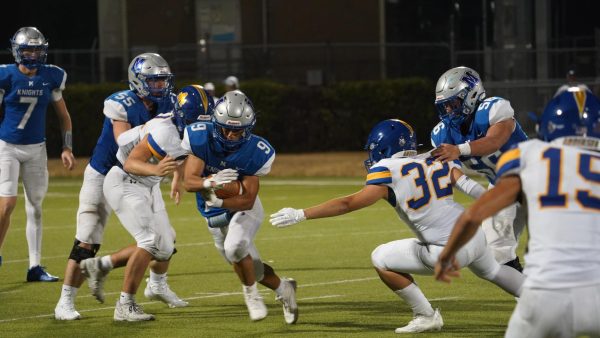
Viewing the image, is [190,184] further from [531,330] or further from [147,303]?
[531,330]

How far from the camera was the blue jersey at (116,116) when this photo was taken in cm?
823

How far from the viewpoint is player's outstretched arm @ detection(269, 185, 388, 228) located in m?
6.80

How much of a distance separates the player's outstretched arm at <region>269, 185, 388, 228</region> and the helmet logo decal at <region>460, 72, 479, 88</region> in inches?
55.3

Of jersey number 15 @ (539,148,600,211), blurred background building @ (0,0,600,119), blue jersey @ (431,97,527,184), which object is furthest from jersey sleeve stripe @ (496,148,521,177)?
blurred background building @ (0,0,600,119)

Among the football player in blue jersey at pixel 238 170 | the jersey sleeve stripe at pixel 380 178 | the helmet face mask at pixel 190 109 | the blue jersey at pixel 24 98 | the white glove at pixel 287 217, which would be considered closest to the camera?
the white glove at pixel 287 217

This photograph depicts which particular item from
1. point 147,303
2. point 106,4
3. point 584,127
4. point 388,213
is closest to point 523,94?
point 388,213

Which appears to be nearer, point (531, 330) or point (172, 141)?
point (531, 330)

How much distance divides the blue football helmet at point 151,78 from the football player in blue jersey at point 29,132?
6.84ft

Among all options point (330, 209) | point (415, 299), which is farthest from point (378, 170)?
point (415, 299)

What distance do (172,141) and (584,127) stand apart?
11.7 ft

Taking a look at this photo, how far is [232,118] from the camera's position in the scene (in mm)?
7352

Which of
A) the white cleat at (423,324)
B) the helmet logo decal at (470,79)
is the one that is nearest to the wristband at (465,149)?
the helmet logo decal at (470,79)

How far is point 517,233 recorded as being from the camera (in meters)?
7.98

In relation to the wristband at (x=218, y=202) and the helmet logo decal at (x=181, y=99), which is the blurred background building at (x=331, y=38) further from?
the wristband at (x=218, y=202)
